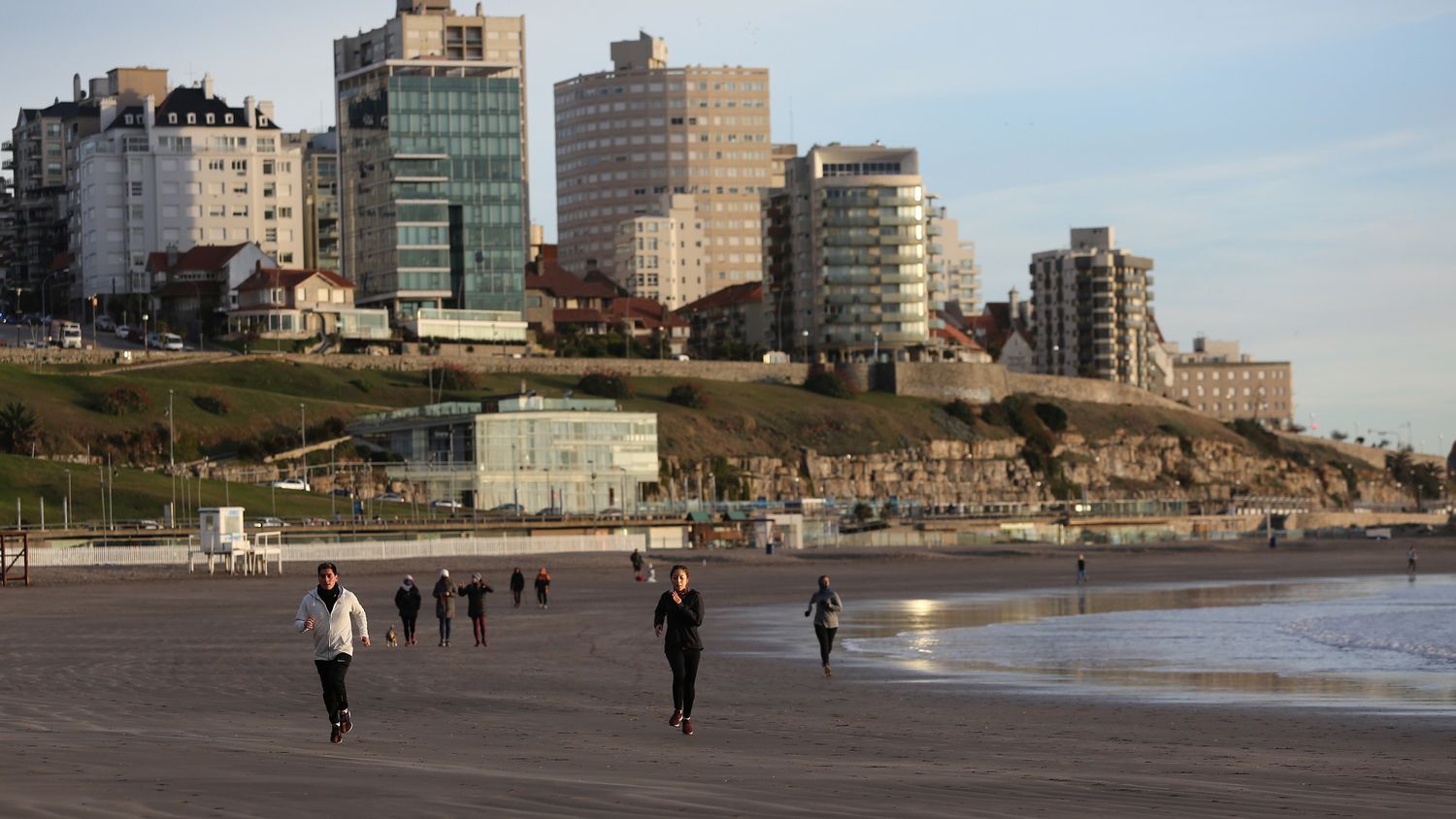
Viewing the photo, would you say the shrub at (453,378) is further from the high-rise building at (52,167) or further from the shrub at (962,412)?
the high-rise building at (52,167)

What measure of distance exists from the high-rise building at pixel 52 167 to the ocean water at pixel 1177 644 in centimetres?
13314

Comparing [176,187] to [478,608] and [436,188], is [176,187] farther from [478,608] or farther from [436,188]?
[478,608]

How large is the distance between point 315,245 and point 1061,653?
147043 millimetres

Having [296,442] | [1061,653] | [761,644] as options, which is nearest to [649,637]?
[761,644]

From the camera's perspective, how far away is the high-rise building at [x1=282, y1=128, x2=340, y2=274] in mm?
173500

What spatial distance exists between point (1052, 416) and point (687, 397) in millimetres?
37653

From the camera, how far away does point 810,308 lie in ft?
561

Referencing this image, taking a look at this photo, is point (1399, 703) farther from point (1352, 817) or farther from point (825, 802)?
point (825, 802)

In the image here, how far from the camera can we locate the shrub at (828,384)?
494ft

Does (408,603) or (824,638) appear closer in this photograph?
(824,638)

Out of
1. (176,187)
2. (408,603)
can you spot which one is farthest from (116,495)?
(176,187)

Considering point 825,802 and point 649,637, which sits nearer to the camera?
point 825,802

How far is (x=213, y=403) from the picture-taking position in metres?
112

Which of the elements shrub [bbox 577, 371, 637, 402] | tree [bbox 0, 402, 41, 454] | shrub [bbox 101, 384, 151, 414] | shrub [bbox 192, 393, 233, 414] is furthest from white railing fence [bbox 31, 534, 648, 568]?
shrub [bbox 577, 371, 637, 402]
